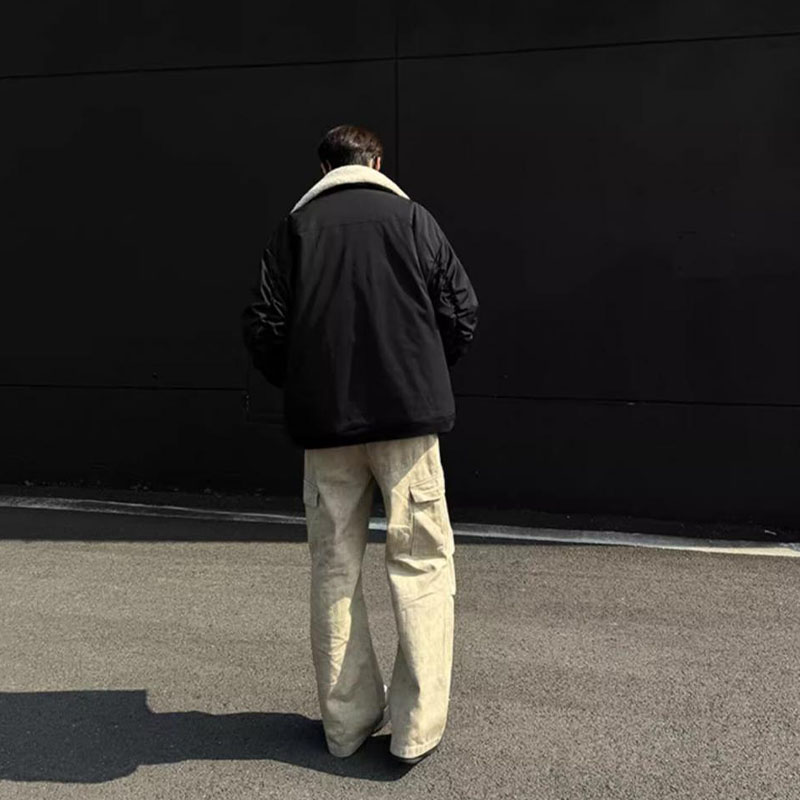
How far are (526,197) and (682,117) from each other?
110 centimetres

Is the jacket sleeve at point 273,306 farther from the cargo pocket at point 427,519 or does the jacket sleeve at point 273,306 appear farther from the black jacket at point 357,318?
the cargo pocket at point 427,519

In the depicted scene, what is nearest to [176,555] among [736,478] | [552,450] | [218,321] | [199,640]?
[199,640]

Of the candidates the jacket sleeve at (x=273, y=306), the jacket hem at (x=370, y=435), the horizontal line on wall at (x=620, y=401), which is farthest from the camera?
the horizontal line on wall at (x=620, y=401)

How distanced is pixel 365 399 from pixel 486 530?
3.12 meters

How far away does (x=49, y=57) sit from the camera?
639 cm

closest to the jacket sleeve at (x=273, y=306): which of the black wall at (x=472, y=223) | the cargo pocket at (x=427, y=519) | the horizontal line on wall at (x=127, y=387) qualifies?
the cargo pocket at (x=427, y=519)

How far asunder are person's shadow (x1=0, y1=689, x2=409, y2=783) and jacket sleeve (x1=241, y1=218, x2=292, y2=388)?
1.32m

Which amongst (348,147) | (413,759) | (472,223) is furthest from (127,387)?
(413,759)

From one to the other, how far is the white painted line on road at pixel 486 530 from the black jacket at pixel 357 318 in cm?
290

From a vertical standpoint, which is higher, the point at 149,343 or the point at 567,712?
the point at 149,343

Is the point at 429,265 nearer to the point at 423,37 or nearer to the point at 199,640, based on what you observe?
the point at 199,640

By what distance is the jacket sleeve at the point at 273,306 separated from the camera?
8.73 ft

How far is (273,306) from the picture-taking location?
2668 mm

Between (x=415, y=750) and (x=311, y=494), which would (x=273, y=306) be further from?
(x=415, y=750)
